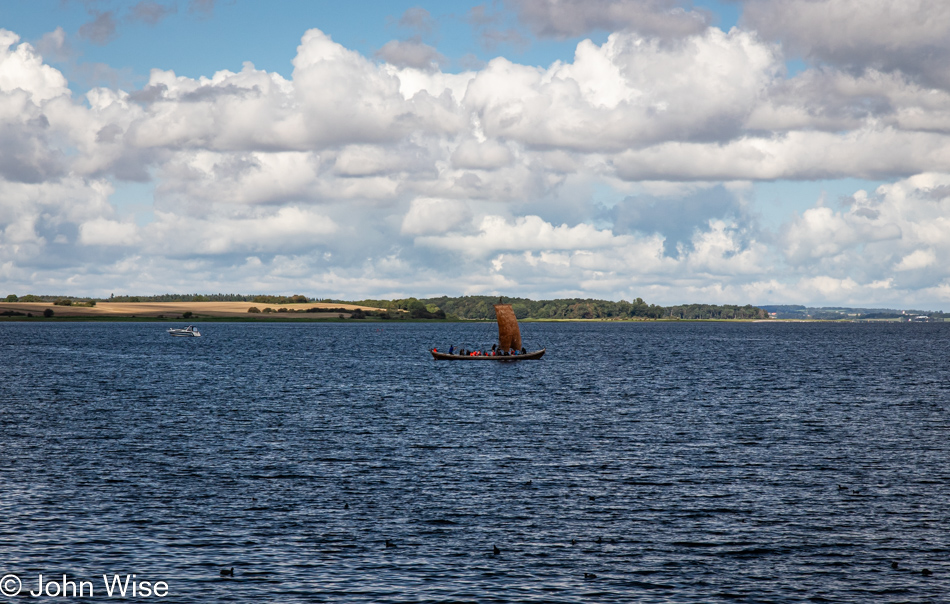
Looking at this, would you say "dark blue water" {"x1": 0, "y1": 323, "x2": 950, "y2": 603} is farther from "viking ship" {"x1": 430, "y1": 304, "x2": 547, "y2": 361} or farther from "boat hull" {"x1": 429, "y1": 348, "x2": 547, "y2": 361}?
"viking ship" {"x1": 430, "y1": 304, "x2": 547, "y2": 361}

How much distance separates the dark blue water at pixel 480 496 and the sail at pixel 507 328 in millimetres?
55664

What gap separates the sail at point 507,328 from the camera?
139 m

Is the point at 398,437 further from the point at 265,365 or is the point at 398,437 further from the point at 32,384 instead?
the point at 265,365

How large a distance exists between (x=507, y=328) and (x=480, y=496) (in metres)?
102

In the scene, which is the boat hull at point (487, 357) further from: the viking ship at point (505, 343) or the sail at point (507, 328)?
the sail at point (507, 328)

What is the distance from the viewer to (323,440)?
179 feet

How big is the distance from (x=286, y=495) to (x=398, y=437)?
60.1 feet

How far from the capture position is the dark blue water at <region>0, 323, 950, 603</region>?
89.0ft

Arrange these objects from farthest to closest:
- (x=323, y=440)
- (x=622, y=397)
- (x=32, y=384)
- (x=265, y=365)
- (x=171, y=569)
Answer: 1. (x=265, y=365)
2. (x=32, y=384)
3. (x=622, y=397)
4. (x=323, y=440)
5. (x=171, y=569)

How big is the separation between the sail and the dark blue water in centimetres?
5566

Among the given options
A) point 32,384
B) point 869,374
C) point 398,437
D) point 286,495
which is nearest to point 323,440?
point 398,437

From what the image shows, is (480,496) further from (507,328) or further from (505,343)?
(505,343)

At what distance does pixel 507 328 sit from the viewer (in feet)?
461

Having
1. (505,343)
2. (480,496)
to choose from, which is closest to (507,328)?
(505,343)
